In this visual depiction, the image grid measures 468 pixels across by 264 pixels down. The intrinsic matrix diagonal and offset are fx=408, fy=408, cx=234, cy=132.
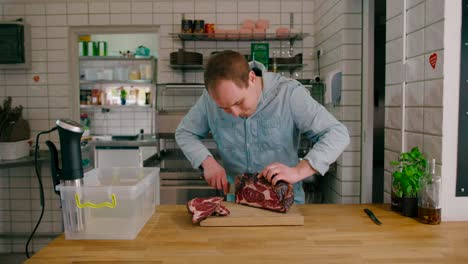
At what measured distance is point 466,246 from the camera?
118 cm

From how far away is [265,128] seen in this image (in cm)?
176

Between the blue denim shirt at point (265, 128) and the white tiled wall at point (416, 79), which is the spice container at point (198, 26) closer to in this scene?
the blue denim shirt at point (265, 128)

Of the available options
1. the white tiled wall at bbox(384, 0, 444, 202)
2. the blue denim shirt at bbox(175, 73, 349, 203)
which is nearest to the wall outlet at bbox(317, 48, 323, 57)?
the white tiled wall at bbox(384, 0, 444, 202)

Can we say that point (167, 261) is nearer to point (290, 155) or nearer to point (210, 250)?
point (210, 250)

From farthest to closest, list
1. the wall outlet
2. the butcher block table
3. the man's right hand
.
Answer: the wall outlet < the man's right hand < the butcher block table

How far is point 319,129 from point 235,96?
42 centimetres

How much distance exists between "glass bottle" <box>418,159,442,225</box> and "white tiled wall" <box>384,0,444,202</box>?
0.09 meters

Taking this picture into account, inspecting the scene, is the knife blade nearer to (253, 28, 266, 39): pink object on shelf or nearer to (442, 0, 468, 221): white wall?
(442, 0, 468, 221): white wall

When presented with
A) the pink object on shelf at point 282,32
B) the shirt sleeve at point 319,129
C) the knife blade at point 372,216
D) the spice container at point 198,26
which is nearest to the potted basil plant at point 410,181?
the knife blade at point 372,216

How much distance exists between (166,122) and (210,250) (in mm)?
2363

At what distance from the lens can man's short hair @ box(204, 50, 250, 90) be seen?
1.38 metres

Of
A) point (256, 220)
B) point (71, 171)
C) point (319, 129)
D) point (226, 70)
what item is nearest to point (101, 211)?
point (71, 171)

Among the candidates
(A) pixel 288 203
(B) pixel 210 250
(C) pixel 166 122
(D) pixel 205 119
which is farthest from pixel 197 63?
(B) pixel 210 250

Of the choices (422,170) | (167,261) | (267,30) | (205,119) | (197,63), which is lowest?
(167,261)
